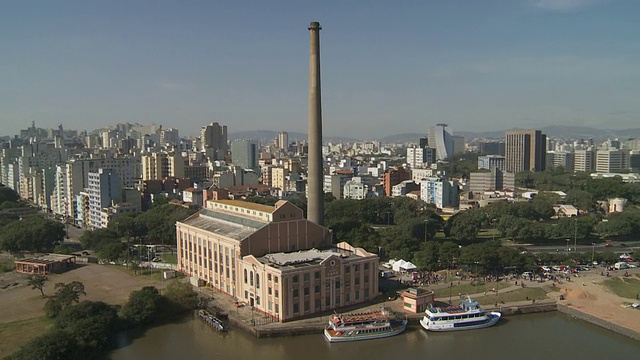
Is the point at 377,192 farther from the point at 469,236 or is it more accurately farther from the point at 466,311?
the point at 466,311

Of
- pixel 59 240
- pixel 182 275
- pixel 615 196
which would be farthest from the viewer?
pixel 615 196

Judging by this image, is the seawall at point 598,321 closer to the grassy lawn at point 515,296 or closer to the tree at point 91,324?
the grassy lawn at point 515,296

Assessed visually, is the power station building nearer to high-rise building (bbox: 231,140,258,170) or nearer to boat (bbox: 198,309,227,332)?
boat (bbox: 198,309,227,332)

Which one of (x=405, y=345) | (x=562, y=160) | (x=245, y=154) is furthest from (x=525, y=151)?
(x=405, y=345)

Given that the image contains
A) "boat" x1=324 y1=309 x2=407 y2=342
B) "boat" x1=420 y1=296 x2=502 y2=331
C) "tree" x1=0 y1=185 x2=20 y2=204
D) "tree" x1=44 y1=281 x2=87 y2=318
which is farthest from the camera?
"tree" x1=0 y1=185 x2=20 y2=204

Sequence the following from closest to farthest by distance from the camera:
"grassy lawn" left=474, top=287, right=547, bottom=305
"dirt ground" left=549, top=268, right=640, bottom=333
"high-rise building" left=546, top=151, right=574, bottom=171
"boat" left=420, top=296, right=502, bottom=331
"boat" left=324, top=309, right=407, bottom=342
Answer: "boat" left=324, top=309, right=407, bottom=342, "boat" left=420, top=296, right=502, bottom=331, "dirt ground" left=549, top=268, right=640, bottom=333, "grassy lawn" left=474, top=287, right=547, bottom=305, "high-rise building" left=546, top=151, right=574, bottom=171

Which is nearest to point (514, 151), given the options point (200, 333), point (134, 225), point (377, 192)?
point (377, 192)

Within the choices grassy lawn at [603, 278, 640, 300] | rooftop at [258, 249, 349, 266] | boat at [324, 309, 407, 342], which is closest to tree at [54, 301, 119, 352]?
rooftop at [258, 249, 349, 266]

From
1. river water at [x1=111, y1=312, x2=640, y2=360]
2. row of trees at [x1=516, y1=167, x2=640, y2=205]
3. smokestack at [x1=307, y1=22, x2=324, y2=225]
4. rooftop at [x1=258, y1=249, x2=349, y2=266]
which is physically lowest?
river water at [x1=111, y1=312, x2=640, y2=360]
